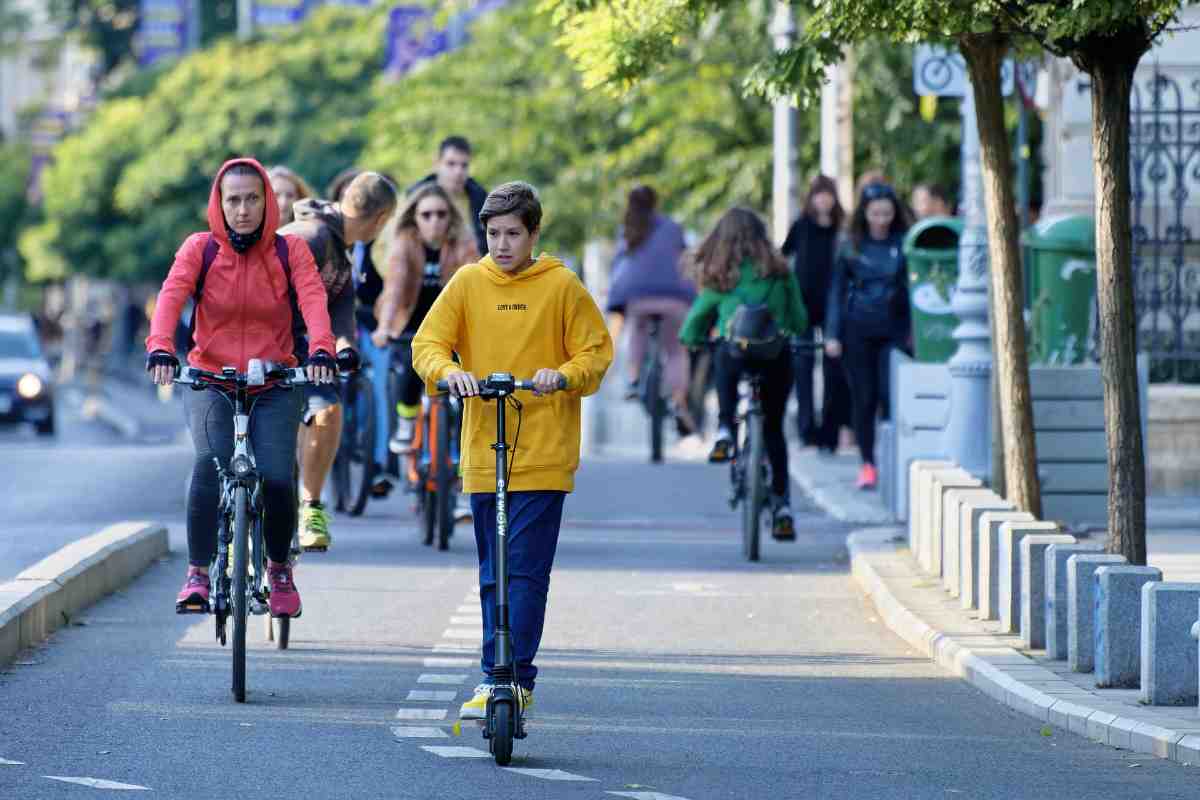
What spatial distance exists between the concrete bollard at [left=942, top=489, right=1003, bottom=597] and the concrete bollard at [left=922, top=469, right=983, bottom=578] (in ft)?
0.51

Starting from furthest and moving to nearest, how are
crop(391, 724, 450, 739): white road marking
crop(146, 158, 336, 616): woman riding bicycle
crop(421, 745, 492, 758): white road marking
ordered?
1. crop(146, 158, 336, 616): woman riding bicycle
2. crop(391, 724, 450, 739): white road marking
3. crop(421, 745, 492, 758): white road marking

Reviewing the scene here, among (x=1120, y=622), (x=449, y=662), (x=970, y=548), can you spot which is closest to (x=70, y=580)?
(x=449, y=662)

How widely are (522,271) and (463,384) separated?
561mm

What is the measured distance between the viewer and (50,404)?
35875 mm

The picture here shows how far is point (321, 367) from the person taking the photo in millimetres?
9469

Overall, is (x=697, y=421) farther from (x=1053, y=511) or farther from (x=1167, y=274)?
(x=1053, y=511)

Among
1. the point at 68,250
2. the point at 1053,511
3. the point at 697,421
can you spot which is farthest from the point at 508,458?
the point at 68,250

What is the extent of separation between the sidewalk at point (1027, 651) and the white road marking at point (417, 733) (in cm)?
186

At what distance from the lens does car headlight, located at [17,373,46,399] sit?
35312 millimetres

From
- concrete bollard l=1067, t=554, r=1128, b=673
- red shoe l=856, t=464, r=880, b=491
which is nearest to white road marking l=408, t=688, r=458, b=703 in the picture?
concrete bollard l=1067, t=554, r=1128, b=673

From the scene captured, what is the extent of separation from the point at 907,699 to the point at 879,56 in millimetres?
16894

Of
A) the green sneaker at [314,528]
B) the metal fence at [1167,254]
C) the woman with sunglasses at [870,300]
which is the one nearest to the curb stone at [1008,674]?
the green sneaker at [314,528]

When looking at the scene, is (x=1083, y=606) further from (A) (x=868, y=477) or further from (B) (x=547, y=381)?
(A) (x=868, y=477)

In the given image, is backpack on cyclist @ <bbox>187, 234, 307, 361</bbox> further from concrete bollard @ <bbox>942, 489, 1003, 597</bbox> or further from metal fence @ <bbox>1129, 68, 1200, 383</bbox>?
metal fence @ <bbox>1129, 68, 1200, 383</bbox>
